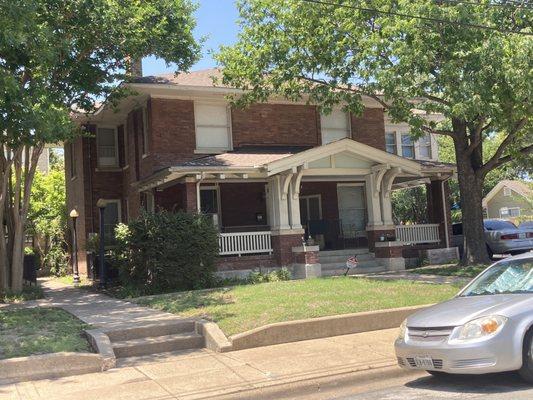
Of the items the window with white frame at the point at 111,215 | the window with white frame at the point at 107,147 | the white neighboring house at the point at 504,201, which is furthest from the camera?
the white neighboring house at the point at 504,201

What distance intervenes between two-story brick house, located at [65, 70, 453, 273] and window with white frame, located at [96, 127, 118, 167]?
39 mm

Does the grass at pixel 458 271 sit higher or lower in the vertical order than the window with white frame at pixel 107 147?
lower

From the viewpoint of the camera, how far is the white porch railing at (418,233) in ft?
67.4

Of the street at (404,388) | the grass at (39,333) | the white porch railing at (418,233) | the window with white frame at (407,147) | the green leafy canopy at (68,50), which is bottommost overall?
the street at (404,388)

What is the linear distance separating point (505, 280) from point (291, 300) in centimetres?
484

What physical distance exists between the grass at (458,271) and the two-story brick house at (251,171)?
1439 mm

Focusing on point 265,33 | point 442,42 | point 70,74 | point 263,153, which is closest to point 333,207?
point 263,153

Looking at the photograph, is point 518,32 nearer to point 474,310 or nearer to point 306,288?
point 306,288

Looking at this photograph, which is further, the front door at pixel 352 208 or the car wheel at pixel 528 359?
the front door at pixel 352 208

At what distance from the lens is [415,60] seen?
14273mm

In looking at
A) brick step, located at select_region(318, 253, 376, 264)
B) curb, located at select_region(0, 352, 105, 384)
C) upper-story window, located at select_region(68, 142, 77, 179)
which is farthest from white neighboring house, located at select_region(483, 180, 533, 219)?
curb, located at select_region(0, 352, 105, 384)

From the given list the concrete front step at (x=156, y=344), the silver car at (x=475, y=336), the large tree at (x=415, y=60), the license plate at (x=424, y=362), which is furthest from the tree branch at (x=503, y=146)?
the license plate at (x=424, y=362)

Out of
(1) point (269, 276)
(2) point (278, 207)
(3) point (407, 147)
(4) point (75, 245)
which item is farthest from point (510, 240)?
(4) point (75, 245)

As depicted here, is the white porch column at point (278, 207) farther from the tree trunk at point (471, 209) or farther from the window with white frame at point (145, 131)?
the tree trunk at point (471, 209)
